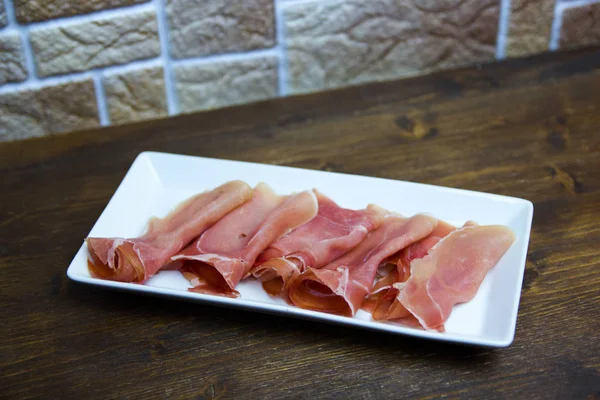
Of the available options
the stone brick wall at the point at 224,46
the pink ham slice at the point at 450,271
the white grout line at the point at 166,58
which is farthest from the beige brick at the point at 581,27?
the white grout line at the point at 166,58

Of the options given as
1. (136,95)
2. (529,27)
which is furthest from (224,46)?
(529,27)

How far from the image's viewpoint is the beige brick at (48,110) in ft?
4.69

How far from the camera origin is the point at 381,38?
1593 mm

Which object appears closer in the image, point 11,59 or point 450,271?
point 450,271

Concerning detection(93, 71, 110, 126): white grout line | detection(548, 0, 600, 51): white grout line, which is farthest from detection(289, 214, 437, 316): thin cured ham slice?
detection(548, 0, 600, 51): white grout line

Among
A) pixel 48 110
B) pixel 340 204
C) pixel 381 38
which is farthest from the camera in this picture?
pixel 381 38

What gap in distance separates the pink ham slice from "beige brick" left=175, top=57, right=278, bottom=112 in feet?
2.16

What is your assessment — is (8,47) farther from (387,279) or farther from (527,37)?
(527,37)

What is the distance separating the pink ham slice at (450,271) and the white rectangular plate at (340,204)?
0.02 metres

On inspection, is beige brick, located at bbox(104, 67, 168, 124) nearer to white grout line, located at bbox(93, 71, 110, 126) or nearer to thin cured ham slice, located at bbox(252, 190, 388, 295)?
white grout line, located at bbox(93, 71, 110, 126)

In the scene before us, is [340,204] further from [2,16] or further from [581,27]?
[581,27]

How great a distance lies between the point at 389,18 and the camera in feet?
5.14

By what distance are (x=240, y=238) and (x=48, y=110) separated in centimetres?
61

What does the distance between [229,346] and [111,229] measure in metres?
0.30
